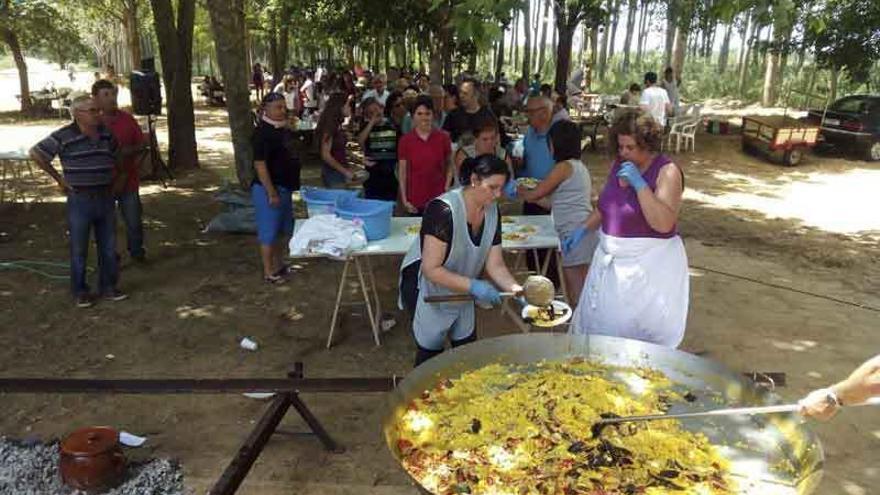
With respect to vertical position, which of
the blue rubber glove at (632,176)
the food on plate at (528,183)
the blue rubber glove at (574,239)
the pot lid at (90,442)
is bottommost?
the pot lid at (90,442)

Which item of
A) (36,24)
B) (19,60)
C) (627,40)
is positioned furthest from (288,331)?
(627,40)

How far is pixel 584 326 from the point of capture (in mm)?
3336

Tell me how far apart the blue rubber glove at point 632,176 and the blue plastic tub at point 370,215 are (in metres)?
2.01

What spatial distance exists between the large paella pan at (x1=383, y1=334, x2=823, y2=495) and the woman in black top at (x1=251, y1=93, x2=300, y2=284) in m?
3.49

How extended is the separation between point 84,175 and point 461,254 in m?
3.70

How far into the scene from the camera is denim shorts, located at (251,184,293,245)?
5.71m

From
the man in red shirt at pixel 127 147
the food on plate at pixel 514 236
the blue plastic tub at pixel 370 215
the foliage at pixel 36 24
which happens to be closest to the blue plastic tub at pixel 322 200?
the blue plastic tub at pixel 370 215

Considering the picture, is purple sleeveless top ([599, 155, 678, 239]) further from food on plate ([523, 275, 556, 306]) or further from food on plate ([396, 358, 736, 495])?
food on plate ([396, 358, 736, 495])

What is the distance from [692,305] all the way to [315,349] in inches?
131

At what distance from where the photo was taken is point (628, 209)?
9.91 feet

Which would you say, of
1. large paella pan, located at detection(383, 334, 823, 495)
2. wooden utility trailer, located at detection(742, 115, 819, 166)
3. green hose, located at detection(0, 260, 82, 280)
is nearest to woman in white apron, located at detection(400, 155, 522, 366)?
large paella pan, located at detection(383, 334, 823, 495)

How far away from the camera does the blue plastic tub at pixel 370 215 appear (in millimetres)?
4505

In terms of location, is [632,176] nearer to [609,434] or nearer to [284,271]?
[609,434]

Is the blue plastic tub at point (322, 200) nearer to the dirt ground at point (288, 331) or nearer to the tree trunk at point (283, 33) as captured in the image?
the dirt ground at point (288, 331)
